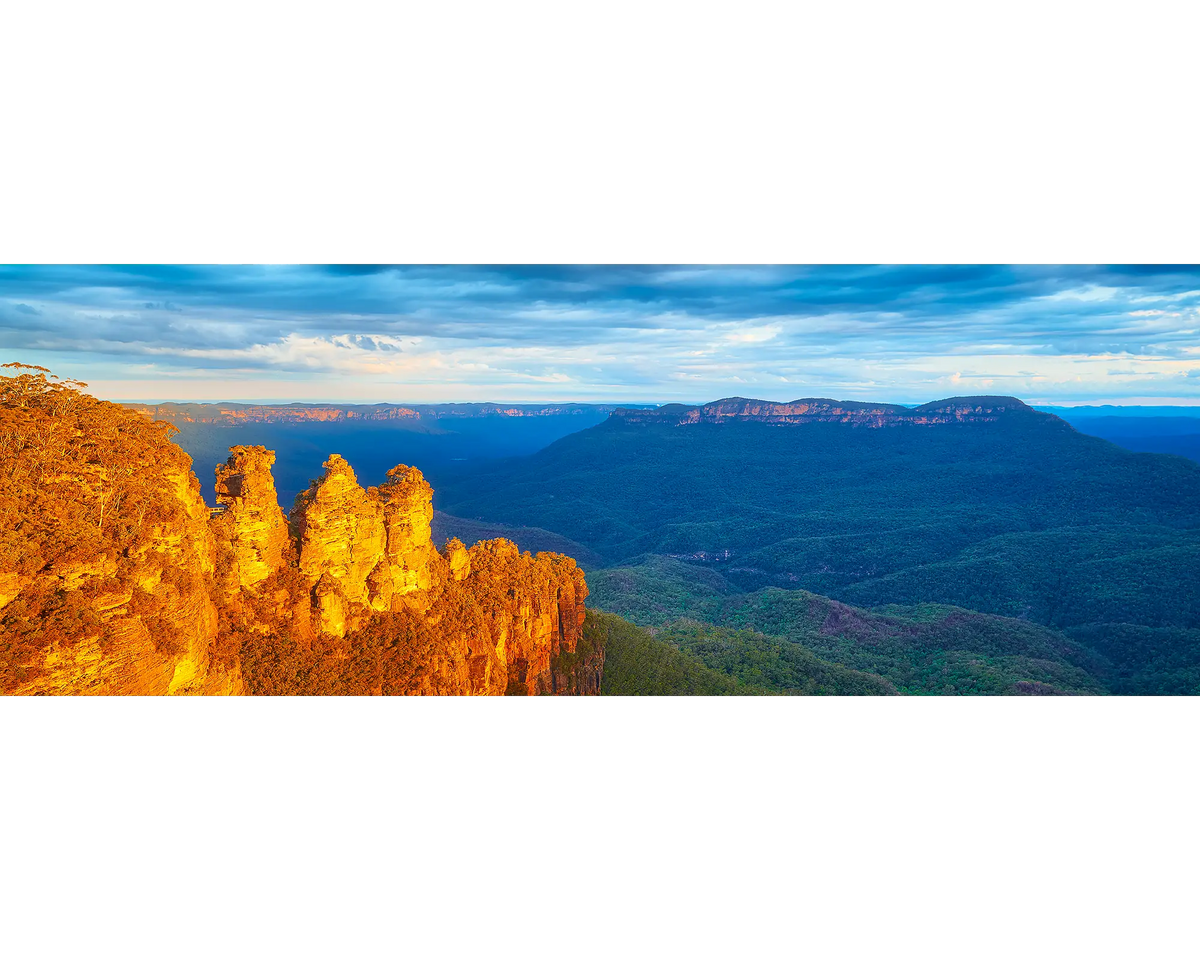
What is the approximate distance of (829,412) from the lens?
125 m

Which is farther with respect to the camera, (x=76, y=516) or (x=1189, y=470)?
(x=1189, y=470)

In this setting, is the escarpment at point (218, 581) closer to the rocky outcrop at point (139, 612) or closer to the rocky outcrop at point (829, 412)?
the rocky outcrop at point (139, 612)

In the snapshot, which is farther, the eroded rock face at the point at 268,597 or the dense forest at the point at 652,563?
the dense forest at the point at 652,563

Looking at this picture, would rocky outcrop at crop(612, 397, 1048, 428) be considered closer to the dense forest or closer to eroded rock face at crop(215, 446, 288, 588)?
the dense forest

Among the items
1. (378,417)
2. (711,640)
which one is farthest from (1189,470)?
(378,417)

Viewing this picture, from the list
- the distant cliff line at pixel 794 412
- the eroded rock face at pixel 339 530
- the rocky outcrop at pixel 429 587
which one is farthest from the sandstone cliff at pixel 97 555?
the distant cliff line at pixel 794 412

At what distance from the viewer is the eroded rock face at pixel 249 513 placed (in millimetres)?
14227

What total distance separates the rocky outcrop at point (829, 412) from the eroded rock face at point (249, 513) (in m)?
117

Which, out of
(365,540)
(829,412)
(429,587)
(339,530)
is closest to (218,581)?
(339,530)

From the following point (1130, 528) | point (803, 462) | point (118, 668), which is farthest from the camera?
point (803, 462)

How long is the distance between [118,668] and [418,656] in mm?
8612

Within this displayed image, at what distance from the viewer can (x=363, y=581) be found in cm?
1717

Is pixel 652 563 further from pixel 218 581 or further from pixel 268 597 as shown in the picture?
pixel 218 581
